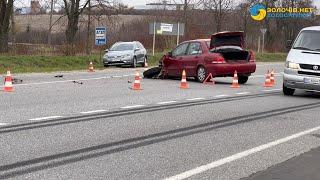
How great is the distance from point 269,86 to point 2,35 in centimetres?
2164

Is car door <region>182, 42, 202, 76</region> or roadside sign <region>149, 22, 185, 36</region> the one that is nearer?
car door <region>182, 42, 202, 76</region>

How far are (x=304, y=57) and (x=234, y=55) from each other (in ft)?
15.8

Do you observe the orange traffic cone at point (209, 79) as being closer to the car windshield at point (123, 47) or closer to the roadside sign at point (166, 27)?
the car windshield at point (123, 47)

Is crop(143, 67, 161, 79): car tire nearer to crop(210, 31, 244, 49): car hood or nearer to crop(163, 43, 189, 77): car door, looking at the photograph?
crop(163, 43, 189, 77): car door

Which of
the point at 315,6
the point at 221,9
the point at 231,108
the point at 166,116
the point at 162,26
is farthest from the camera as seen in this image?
the point at 315,6

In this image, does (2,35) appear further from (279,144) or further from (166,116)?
(279,144)

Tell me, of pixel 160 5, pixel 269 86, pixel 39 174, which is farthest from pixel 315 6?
pixel 39 174

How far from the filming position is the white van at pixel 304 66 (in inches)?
614

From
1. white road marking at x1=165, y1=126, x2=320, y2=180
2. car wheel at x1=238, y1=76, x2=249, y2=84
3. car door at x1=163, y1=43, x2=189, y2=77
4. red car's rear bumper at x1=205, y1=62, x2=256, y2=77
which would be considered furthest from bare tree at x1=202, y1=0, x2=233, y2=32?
white road marking at x1=165, y1=126, x2=320, y2=180

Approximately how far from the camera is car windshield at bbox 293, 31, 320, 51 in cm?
1634

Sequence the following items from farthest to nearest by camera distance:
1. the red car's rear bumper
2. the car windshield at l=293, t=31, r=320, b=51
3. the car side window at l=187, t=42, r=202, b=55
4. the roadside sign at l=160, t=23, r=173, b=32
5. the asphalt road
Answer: the roadside sign at l=160, t=23, r=173, b=32 → the car side window at l=187, t=42, r=202, b=55 → the red car's rear bumper → the car windshield at l=293, t=31, r=320, b=51 → the asphalt road

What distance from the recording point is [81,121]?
1026 centimetres

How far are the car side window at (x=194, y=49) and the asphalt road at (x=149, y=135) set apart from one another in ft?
18.4

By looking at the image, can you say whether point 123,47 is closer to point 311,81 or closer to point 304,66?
point 304,66
